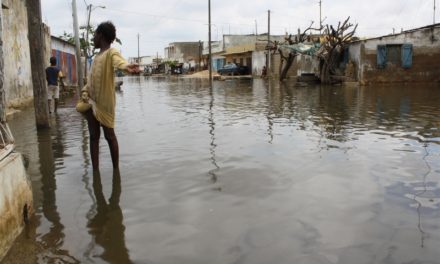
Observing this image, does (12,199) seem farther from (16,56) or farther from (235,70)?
(235,70)

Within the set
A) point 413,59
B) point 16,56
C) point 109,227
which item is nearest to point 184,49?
point 413,59

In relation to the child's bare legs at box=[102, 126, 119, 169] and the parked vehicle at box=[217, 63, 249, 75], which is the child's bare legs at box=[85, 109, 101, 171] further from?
the parked vehicle at box=[217, 63, 249, 75]

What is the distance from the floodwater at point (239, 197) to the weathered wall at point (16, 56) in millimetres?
5445

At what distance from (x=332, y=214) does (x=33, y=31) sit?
20.7ft

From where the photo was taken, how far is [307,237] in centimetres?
331

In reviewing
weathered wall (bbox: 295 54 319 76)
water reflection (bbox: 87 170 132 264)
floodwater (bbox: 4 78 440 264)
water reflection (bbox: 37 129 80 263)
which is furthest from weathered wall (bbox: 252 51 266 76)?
water reflection (bbox: 87 170 132 264)

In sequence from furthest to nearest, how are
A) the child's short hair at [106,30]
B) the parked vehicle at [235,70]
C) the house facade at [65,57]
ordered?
the parked vehicle at [235,70] < the house facade at [65,57] < the child's short hair at [106,30]

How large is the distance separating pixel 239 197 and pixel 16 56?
1152cm

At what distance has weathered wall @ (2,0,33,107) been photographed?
41.2ft

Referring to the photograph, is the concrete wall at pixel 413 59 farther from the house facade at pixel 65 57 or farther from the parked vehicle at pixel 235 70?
the parked vehicle at pixel 235 70

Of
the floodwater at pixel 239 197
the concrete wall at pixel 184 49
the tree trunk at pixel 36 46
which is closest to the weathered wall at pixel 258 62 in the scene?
the floodwater at pixel 239 197

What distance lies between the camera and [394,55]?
961 inches

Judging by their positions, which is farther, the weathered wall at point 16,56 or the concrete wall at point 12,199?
the weathered wall at point 16,56

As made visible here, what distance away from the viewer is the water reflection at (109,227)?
10.1 feet
